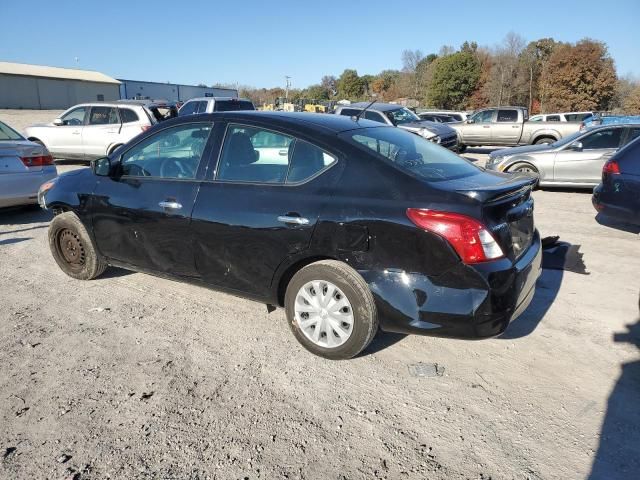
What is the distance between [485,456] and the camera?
2459mm

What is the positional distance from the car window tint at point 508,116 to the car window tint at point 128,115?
1328 cm

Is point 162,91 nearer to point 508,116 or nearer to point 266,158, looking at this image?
point 508,116

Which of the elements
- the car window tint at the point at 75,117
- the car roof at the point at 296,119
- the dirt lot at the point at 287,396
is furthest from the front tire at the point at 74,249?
the car window tint at the point at 75,117

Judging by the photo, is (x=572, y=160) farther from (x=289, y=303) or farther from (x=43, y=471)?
(x=43, y=471)

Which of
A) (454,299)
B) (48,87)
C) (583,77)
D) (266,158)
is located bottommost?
(454,299)

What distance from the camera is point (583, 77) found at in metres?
49.1

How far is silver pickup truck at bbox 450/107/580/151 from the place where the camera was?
17.1 meters

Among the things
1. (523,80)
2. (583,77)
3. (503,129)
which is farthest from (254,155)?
(523,80)

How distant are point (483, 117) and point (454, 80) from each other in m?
47.6

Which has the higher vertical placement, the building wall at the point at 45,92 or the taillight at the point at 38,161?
the building wall at the point at 45,92

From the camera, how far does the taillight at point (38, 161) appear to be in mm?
7105

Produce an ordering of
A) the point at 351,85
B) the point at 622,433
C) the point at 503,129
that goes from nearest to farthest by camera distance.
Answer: the point at 622,433
the point at 503,129
the point at 351,85

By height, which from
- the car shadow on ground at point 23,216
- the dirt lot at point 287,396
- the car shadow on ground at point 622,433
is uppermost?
the car shadow on ground at point 622,433

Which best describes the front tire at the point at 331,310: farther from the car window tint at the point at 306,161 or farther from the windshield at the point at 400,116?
the windshield at the point at 400,116
